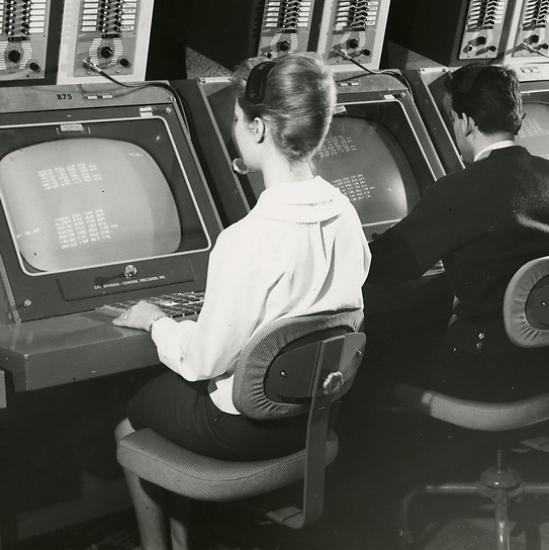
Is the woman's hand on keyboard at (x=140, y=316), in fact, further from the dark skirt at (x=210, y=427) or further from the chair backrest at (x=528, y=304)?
the chair backrest at (x=528, y=304)

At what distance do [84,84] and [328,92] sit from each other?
0.87m

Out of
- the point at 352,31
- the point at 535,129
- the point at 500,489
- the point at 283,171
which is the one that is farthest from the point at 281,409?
the point at 535,129

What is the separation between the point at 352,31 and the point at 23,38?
3.60 feet

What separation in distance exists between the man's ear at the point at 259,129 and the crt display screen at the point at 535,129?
1.67m

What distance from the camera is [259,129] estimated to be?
2102 millimetres

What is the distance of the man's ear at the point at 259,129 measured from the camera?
210cm

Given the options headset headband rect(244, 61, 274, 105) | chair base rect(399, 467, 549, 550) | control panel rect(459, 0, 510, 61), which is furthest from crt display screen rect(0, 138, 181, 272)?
control panel rect(459, 0, 510, 61)

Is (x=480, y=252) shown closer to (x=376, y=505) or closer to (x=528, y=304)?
(x=528, y=304)

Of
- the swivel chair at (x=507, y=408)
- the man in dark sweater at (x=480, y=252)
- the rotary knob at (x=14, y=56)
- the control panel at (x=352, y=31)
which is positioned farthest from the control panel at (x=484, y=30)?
the rotary knob at (x=14, y=56)

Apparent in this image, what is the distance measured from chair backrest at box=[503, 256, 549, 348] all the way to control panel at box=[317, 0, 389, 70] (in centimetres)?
116

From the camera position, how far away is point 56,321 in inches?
88.0

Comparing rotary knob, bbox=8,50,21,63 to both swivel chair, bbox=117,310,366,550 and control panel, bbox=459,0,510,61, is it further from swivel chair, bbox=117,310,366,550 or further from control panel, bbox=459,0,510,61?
control panel, bbox=459,0,510,61

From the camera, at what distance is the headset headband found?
82.2 inches

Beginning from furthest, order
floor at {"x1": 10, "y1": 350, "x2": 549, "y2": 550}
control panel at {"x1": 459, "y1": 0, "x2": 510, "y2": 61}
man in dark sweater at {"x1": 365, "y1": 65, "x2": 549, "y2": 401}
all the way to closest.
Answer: control panel at {"x1": 459, "y1": 0, "x2": 510, "y2": 61}
floor at {"x1": 10, "y1": 350, "x2": 549, "y2": 550}
man in dark sweater at {"x1": 365, "y1": 65, "x2": 549, "y2": 401}
